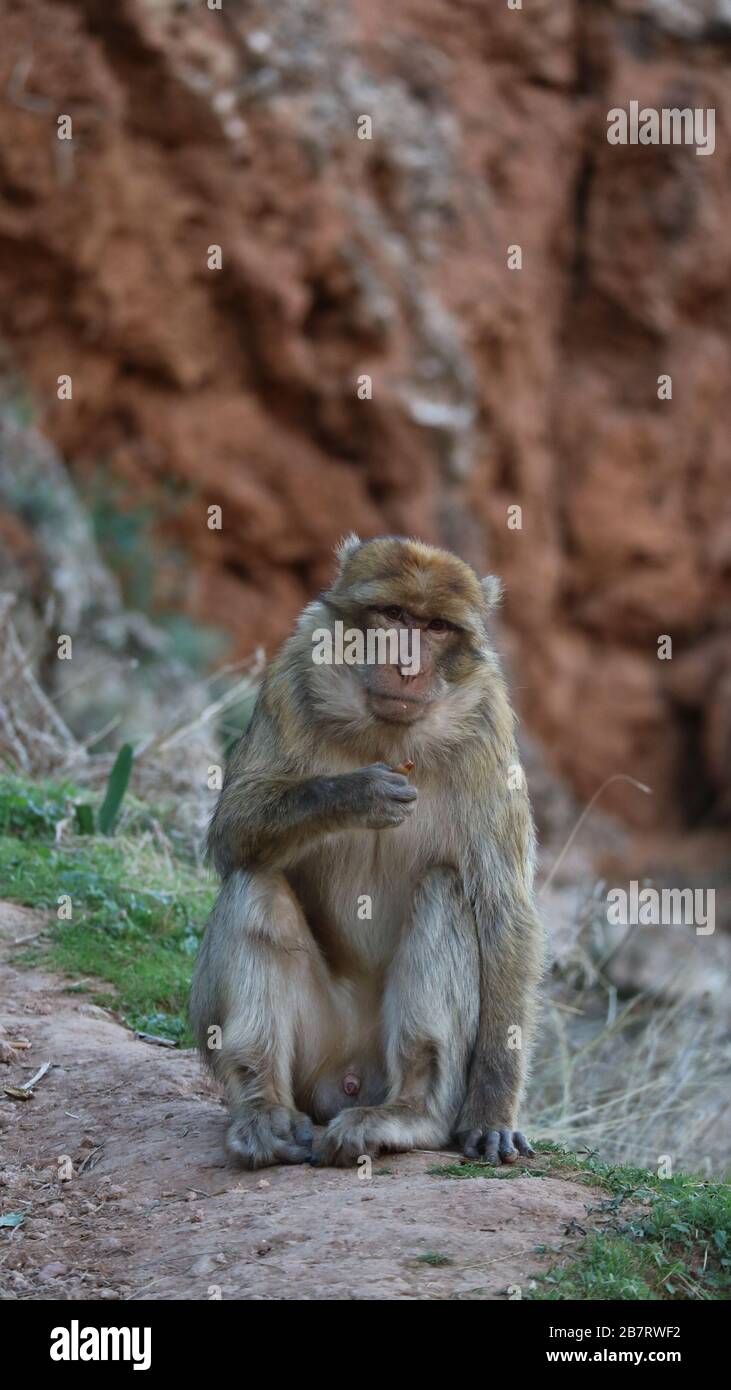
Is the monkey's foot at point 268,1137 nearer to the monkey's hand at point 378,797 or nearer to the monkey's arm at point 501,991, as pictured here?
the monkey's arm at point 501,991

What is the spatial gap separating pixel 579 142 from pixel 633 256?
4.32 feet

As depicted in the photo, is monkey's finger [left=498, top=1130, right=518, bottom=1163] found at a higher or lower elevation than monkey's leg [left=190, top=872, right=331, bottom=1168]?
lower

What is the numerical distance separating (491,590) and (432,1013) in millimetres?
1419

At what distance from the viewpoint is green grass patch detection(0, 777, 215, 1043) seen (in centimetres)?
655

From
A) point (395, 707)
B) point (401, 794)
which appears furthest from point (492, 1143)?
point (395, 707)

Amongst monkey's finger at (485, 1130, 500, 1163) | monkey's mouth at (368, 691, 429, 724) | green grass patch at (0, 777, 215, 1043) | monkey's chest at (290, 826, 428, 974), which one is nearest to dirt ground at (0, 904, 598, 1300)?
monkey's finger at (485, 1130, 500, 1163)

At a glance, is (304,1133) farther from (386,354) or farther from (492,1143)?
(386,354)

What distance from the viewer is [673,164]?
17266 millimetres

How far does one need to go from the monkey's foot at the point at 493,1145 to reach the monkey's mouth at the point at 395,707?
4.15 feet

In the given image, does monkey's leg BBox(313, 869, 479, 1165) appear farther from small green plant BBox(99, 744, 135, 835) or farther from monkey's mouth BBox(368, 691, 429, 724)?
small green plant BBox(99, 744, 135, 835)

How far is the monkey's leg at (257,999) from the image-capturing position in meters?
4.84

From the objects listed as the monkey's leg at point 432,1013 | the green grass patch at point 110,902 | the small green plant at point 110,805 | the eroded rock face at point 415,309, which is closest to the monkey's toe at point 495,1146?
the monkey's leg at point 432,1013

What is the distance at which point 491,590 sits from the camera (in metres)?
5.41

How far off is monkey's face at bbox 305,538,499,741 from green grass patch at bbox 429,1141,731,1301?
4.43ft
